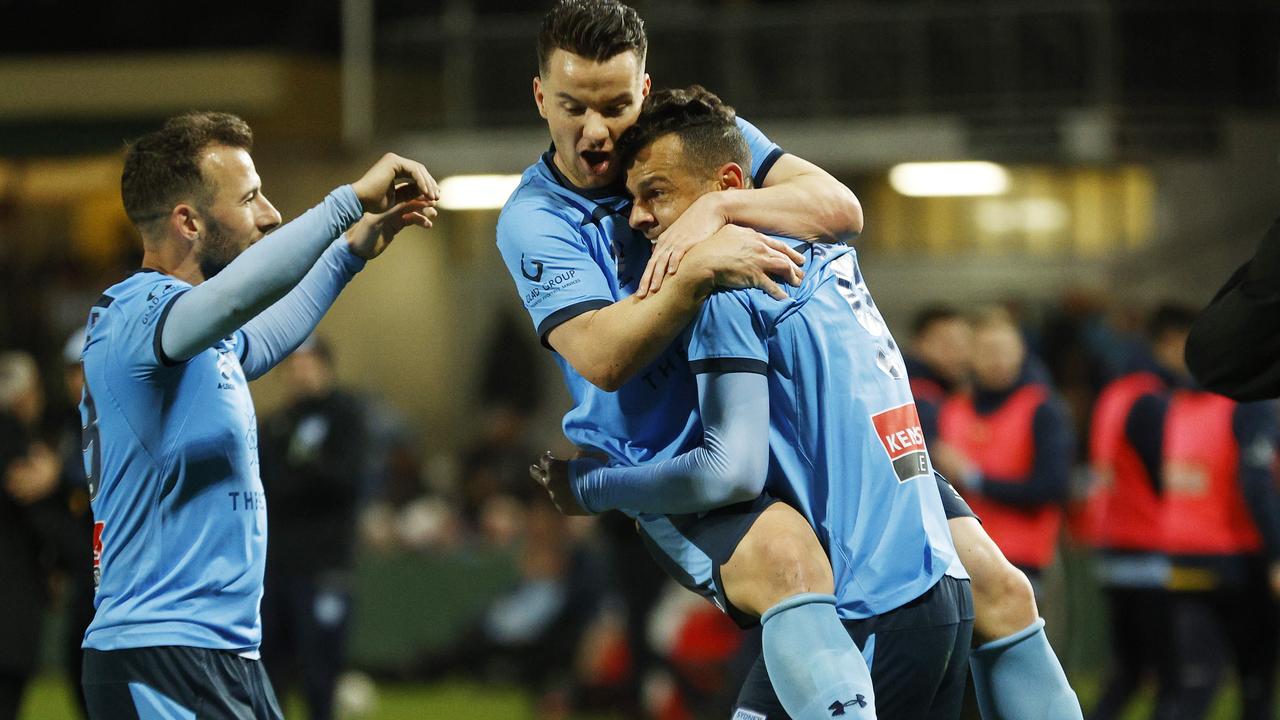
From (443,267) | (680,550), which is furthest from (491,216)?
(680,550)

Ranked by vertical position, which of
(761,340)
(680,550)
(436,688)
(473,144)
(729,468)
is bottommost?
(436,688)

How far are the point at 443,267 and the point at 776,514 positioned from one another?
14.6 metres

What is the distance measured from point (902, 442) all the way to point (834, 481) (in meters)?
0.18

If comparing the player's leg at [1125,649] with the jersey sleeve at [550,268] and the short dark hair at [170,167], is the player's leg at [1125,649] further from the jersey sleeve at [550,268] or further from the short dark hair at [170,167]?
the short dark hair at [170,167]

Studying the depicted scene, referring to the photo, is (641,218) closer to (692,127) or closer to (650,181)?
(650,181)

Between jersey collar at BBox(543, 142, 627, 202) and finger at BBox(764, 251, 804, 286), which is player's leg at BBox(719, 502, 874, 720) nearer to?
finger at BBox(764, 251, 804, 286)

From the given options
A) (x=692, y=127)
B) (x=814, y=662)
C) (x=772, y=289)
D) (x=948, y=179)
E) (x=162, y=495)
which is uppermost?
(x=692, y=127)

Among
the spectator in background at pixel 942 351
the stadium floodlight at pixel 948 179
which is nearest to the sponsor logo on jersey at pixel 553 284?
the spectator in background at pixel 942 351

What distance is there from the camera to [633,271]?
4066mm

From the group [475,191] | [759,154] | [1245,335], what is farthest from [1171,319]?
[475,191]

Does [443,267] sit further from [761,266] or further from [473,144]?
[761,266]

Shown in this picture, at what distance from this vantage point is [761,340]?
12.2ft

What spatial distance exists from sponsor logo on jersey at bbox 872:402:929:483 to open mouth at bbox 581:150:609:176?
89cm

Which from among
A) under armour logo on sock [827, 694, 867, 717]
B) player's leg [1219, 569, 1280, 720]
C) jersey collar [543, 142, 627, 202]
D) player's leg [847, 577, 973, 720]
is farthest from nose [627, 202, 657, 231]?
player's leg [1219, 569, 1280, 720]
